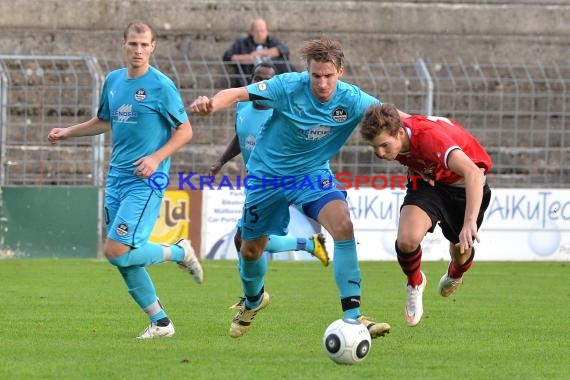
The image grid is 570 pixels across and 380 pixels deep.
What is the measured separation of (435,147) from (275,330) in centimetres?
192

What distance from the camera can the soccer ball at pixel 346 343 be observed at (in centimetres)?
697

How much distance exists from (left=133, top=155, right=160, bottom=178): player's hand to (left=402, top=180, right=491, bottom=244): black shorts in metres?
1.87

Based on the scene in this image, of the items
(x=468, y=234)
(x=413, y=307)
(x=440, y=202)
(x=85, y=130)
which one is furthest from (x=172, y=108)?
(x=468, y=234)

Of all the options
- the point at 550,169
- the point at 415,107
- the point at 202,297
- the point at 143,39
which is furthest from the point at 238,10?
the point at 143,39

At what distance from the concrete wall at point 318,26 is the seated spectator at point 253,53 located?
8.40 feet

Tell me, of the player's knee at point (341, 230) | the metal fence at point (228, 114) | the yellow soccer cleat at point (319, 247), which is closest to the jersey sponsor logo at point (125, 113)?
the player's knee at point (341, 230)

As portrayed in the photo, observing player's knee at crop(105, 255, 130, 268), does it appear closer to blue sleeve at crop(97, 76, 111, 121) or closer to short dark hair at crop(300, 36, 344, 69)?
blue sleeve at crop(97, 76, 111, 121)

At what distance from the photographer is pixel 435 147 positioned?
7.98 m

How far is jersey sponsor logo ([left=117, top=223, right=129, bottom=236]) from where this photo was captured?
27.7ft

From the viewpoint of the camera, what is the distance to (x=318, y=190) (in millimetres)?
8125

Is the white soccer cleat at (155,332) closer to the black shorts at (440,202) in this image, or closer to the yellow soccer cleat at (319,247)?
the black shorts at (440,202)

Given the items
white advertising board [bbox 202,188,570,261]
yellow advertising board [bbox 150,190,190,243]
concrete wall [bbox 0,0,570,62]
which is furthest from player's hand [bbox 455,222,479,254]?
concrete wall [bbox 0,0,570,62]

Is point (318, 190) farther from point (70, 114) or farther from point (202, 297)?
point (70, 114)

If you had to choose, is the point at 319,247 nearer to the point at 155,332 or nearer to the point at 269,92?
the point at 155,332
